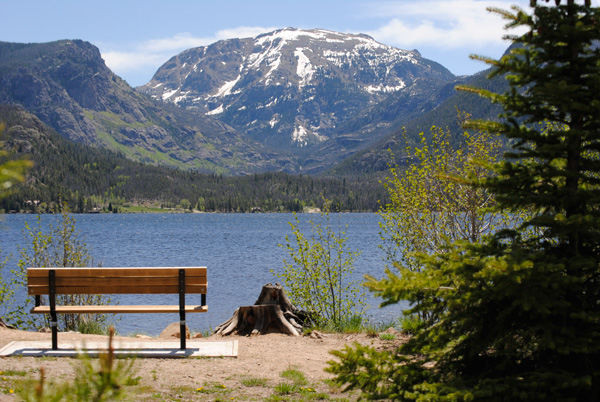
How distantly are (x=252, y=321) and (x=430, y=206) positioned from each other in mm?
4668

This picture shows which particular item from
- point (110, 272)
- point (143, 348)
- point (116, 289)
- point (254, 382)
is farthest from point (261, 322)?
point (254, 382)

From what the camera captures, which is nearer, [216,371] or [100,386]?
[100,386]

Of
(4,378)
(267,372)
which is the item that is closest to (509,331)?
(267,372)

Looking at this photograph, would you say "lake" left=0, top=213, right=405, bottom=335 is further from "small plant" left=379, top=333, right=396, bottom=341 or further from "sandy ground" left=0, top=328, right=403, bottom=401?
"sandy ground" left=0, top=328, right=403, bottom=401

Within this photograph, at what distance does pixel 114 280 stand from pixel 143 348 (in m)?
1.25

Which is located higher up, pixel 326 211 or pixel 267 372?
pixel 326 211

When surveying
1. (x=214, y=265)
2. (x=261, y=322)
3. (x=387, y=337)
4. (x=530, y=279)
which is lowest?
(x=214, y=265)

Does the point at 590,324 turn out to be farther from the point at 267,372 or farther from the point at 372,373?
the point at 267,372

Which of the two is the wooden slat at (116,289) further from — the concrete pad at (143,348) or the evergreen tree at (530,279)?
the evergreen tree at (530,279)

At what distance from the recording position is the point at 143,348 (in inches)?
365

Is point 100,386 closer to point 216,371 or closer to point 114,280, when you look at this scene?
point 216,371

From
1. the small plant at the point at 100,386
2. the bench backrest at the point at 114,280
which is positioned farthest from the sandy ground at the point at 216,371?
the small plant at the point at 100,386

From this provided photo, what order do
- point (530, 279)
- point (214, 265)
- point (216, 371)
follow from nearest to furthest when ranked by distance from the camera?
point (530, 279) < point (216, 371) < point (214, 265)

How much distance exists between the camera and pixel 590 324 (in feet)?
16.3
